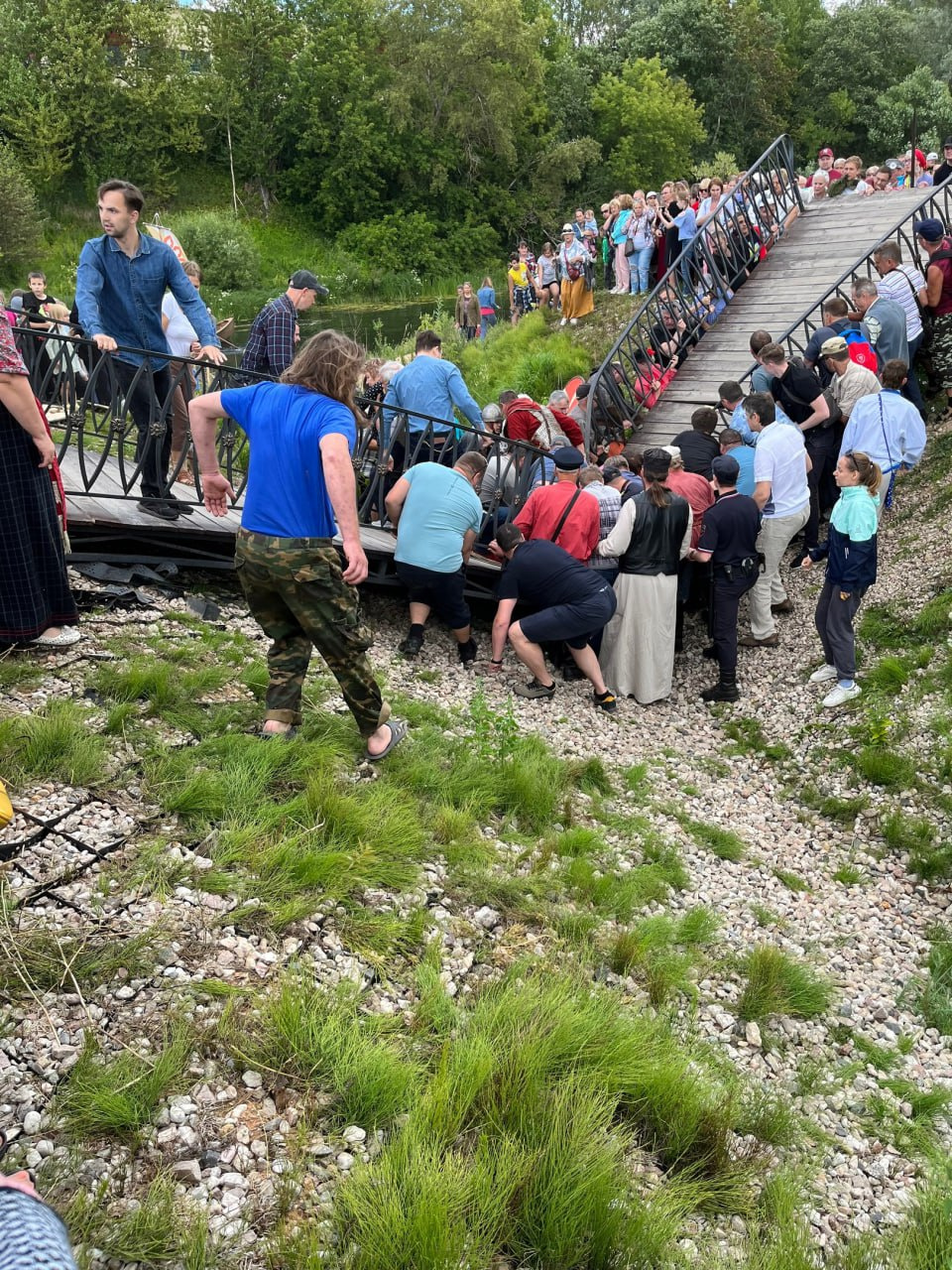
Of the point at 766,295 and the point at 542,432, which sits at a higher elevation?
the point at 766,295

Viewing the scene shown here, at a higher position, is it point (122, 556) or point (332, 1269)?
point (122, 556)

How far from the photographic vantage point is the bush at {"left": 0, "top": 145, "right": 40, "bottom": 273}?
32812 mm

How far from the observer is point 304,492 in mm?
3885

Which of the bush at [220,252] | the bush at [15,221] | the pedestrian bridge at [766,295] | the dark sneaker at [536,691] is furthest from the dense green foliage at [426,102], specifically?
the dark sneaker at [536,691]

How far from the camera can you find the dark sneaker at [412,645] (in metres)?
6.88

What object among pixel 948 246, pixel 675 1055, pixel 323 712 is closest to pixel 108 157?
pixel 948 246

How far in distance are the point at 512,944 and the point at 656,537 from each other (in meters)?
4.19

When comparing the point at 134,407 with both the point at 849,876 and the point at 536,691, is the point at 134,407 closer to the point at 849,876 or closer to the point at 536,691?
the point at 536,691

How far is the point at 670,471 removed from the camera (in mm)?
7648

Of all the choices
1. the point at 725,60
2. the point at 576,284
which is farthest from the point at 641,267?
the point at 725,60

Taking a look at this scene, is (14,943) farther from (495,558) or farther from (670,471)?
(670,471)

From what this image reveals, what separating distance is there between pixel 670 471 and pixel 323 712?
4.06m

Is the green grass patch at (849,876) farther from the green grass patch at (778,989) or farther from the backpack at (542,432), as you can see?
the backpack at (542,432)

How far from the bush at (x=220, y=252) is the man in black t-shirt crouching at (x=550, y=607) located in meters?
32.4
